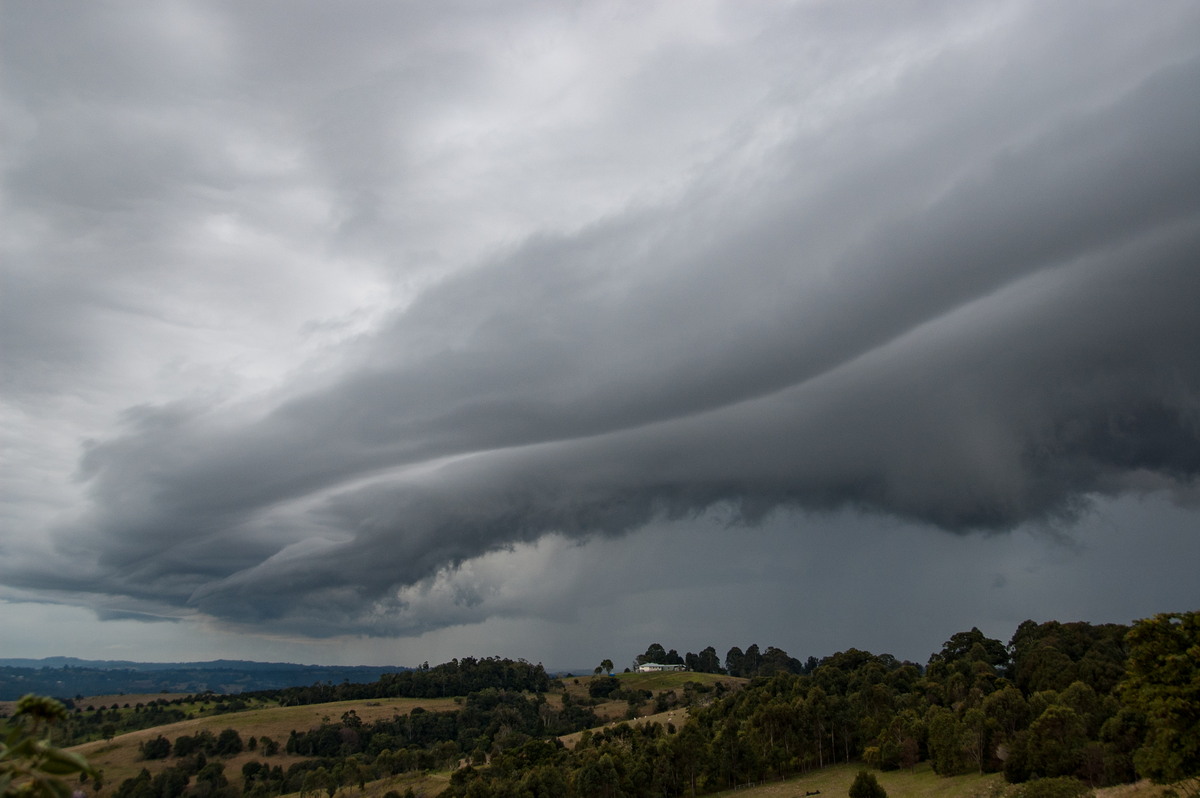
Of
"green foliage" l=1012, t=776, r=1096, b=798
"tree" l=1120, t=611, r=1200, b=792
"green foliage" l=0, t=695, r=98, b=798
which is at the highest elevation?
"green foliage" l=0, t=695, r=98, b=798

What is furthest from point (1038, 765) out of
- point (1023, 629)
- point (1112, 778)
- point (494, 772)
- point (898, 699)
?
point (1023, 629)

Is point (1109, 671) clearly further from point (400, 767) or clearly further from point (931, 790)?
point (400, 767)

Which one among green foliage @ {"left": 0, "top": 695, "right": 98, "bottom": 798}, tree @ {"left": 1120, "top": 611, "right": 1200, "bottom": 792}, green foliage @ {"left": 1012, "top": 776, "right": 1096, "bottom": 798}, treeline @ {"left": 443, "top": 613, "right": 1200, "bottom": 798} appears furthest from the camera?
green foliage @ {"left": 1012, "top": 776, "right": 1096, "bottom": 798}

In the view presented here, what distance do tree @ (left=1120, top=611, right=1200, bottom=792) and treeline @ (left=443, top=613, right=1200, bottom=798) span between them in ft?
0.33

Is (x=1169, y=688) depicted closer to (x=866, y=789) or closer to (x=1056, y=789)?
(x=1056, y=789)

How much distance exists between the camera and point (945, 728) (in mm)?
107688

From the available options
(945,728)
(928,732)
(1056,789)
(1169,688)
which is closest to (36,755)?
(1169,688)

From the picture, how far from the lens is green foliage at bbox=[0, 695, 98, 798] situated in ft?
24.1

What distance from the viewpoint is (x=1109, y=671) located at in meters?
115

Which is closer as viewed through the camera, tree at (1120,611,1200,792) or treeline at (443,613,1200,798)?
tree at (1120,611,1200,792)

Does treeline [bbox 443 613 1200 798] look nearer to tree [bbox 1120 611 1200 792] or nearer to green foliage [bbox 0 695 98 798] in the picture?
tree [bbox 1120 611 1200 792]

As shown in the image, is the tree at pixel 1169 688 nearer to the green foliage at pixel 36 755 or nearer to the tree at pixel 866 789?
the tree at pixel 866 789

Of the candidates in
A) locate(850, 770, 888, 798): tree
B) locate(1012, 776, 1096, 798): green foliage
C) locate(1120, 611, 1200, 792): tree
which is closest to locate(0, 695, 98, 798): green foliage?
locate(1120, 611, 1200, 792): tree

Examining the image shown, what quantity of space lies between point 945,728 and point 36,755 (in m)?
122
